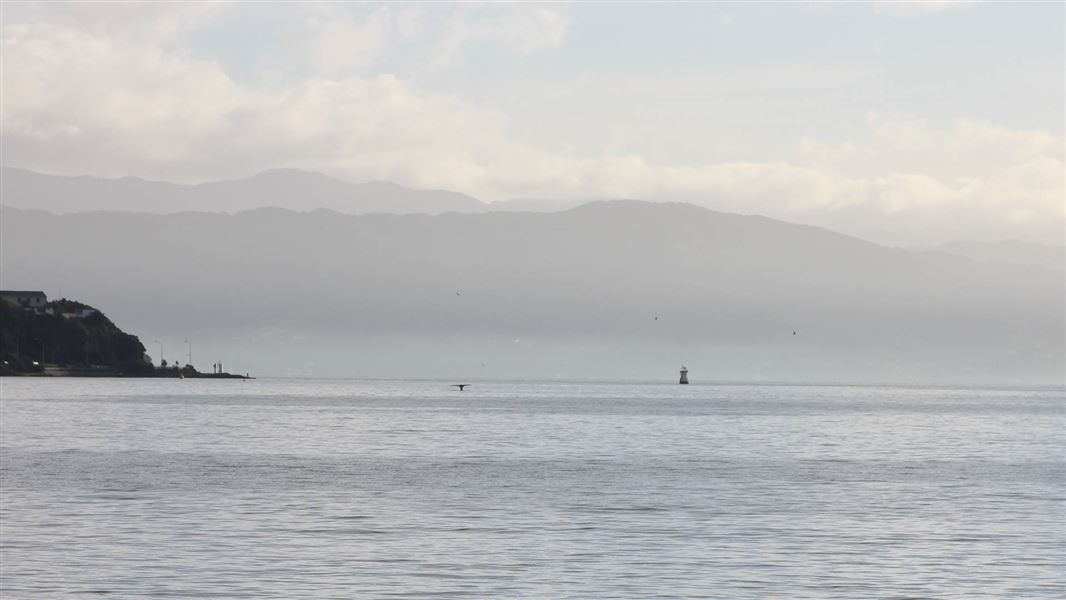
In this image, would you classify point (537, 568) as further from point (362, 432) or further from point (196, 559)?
point (362, 432)

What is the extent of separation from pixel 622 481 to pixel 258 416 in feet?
326

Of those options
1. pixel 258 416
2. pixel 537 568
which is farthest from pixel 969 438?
pixel 537 568

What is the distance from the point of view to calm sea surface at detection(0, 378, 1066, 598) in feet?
122

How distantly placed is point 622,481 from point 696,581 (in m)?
32.5

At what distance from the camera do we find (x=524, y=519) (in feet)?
170

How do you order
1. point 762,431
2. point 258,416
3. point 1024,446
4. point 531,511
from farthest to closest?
point 258,416 < point 762,431 < point 1024,446 < point 531,511

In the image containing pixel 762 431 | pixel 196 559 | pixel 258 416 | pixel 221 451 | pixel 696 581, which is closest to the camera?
pixel 696 581

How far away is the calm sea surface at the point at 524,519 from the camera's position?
3728cm

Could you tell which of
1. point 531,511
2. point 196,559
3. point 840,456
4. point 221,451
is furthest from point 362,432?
point 196,559

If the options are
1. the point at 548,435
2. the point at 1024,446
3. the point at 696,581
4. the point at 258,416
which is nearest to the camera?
the point at 696,581

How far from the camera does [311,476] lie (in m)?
71.1

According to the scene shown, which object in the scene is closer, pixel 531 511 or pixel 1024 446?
pixel 531 511

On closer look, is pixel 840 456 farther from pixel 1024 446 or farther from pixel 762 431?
pixel 762 431

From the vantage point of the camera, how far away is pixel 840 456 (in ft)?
307
